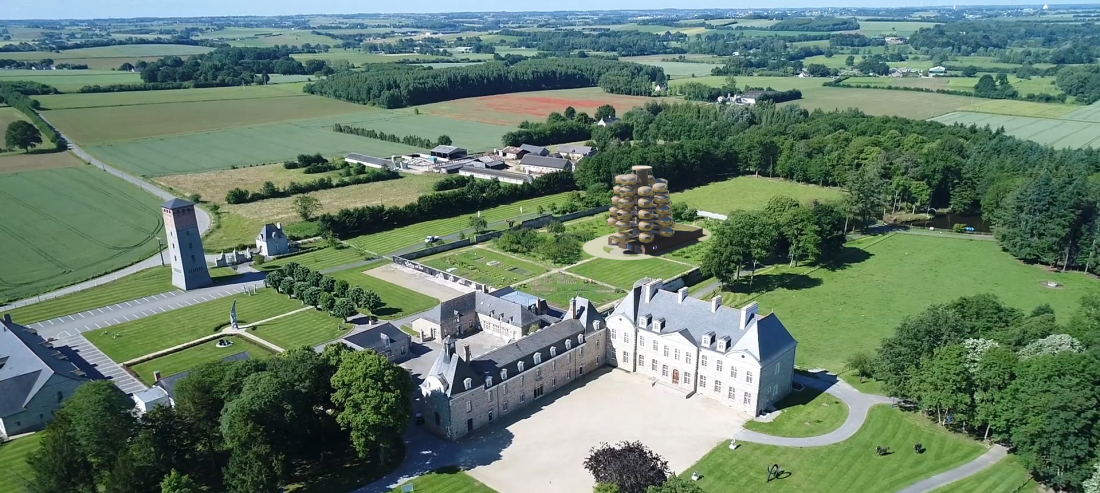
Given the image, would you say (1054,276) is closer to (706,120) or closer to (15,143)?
(706,120)

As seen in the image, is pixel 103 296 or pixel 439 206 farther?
pixel 439 206

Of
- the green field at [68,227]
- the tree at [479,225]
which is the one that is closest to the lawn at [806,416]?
the tree at [479,225]

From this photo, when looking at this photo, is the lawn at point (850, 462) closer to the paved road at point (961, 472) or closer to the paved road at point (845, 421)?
the paved road at point (961, 472)

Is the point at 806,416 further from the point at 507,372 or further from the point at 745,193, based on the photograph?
the point at 745,193

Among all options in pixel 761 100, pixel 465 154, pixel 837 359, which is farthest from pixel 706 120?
pixel 837 359

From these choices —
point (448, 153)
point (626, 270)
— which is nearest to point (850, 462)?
point (626, 270)

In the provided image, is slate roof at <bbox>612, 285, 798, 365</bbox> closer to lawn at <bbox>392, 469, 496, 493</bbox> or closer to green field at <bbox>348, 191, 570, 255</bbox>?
lawn at <bbox>392, 469, 496, 493</bbox>
